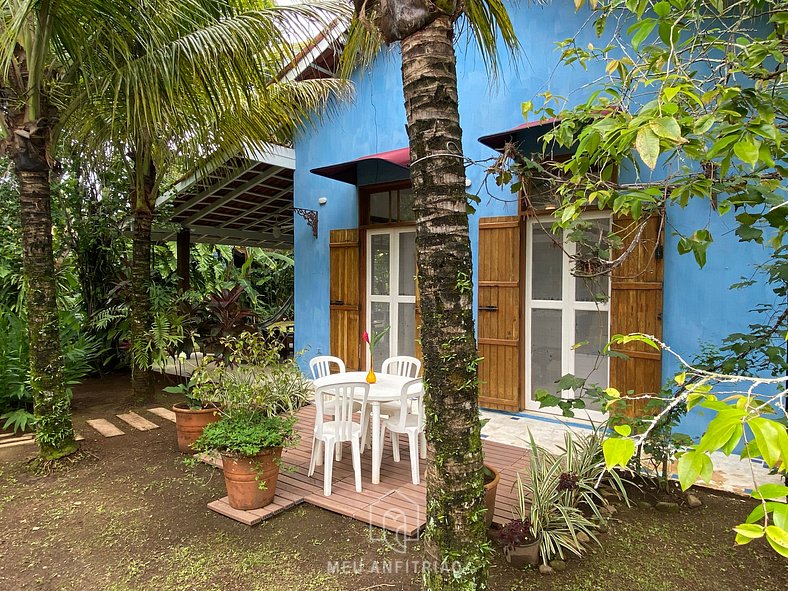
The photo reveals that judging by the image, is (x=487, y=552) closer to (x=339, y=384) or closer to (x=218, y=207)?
(x=339, y=384)

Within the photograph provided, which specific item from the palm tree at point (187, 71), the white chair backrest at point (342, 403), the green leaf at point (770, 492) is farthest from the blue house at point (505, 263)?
the green leaf at point (770, 492)

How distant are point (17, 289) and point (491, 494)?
789 centimetres

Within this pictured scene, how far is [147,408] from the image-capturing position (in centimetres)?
592

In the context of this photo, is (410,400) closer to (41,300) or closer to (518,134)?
(518,134)

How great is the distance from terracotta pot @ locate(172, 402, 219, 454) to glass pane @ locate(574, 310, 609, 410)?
3598 mm

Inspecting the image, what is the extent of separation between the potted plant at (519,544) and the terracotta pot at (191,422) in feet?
9.06

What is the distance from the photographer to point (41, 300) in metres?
3.77

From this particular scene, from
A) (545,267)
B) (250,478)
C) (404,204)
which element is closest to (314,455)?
(250,478)

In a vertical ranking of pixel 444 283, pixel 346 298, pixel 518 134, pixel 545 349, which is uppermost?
pixel 518 134

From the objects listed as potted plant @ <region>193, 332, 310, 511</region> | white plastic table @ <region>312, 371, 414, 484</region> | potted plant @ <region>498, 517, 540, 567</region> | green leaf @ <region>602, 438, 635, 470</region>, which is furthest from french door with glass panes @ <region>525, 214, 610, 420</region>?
green leaf @ <region>602, 438, 635, 470</region>

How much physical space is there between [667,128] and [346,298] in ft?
17.4

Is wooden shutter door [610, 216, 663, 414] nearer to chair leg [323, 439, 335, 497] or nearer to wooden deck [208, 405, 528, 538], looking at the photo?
wooden deck [208, 405, 528, 538]

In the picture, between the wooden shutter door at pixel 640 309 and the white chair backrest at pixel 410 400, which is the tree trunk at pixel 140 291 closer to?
the white chair backrest at pixel 410 400

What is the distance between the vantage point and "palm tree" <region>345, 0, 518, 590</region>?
177cm
